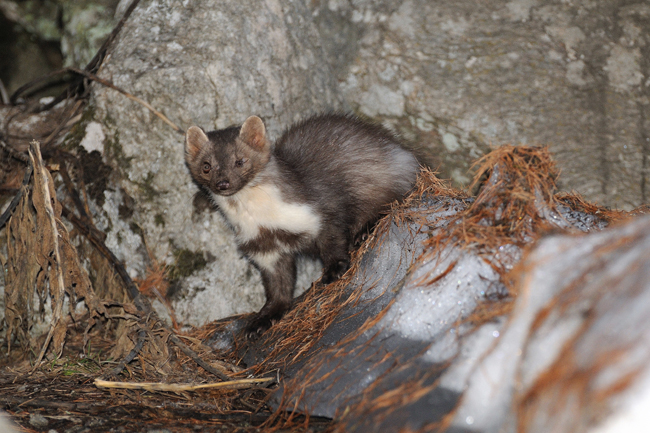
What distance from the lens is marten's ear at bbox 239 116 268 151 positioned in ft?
13.2

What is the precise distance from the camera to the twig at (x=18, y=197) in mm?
3856

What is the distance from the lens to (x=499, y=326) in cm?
221


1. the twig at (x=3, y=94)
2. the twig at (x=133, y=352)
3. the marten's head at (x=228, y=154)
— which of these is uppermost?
the twig at (x=3, y=94)

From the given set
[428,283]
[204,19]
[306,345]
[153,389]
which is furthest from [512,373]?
[204,19]

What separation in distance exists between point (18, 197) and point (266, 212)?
5.98 ft

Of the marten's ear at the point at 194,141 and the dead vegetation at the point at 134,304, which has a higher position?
the marten's ear at the point at 194,141

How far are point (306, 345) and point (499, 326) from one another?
1.36m

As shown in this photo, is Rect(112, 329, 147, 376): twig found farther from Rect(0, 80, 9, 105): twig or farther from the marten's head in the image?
Rect(0, 80, 9, 105): twig

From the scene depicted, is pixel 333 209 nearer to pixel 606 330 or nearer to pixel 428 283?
pixel 428 283

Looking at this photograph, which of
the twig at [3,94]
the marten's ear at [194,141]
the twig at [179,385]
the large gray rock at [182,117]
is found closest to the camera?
the twig at [179,385]

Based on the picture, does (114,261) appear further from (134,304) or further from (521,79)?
(521,79)

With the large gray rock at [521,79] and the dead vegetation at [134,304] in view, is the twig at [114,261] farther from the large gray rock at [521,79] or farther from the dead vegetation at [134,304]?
the large gray rock at [521,79]

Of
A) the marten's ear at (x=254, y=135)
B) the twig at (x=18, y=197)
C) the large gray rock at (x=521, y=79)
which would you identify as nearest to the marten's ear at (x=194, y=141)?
the marten's ear at (x=254, y=135)

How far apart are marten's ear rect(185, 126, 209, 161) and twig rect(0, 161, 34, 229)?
1.10 metres
